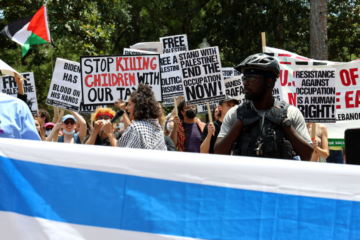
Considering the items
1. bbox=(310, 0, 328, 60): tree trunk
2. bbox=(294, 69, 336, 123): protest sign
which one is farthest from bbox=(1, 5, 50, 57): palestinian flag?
bbox=(310, 0, 328, 60): tree trunk

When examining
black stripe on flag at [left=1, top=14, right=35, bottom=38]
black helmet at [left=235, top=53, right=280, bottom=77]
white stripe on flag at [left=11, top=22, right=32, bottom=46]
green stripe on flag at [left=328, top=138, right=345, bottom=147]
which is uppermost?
black stripe on flag at [left=1, top=14, right=35, bottom=38]

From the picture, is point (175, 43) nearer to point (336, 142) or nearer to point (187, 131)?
point (187, 131)

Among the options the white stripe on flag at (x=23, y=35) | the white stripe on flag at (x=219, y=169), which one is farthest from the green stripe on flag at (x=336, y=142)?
the white stripe on flag at (x=219, y=169)

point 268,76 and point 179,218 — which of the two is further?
point 268,76

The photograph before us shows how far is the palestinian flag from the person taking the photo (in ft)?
24.8

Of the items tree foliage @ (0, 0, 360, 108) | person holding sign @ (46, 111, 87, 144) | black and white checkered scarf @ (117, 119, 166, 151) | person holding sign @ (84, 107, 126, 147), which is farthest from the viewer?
tree foliage @ (0, 0, 360, 108)

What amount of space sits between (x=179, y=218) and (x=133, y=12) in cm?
2325

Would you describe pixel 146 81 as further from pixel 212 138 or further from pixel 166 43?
pixel 166 43

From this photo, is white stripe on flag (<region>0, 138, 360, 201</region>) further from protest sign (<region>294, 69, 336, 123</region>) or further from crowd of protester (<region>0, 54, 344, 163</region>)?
protest sign (<region>294, 69, 336, 123</region>)

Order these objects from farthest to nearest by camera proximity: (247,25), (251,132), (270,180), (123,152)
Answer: (247,25)
(251,132)
(123,152)
(270,180)

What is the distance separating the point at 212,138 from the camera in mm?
5570

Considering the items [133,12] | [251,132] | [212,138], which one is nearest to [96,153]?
[251,132]

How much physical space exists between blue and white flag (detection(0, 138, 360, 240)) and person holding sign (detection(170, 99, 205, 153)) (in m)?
4.48

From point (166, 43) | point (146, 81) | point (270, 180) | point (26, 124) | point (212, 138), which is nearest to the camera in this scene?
point (270, 180)
